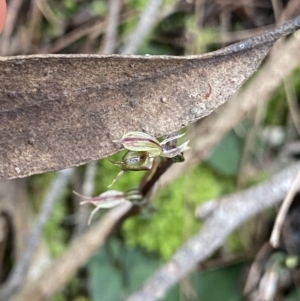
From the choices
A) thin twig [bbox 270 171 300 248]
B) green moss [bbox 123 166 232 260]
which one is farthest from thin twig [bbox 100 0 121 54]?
thin twig [bbox 270 171 300 248]

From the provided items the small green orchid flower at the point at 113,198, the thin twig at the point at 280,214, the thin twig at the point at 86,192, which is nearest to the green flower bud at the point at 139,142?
the small green orchid flower at the point at 113,198

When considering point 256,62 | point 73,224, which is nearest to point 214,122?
point 73,224

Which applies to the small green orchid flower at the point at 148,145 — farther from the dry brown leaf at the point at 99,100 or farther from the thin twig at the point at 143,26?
the thin twig at the point at 143,26

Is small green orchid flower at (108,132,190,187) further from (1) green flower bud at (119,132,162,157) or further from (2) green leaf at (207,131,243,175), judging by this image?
(2) green leaf at (207,131,243,175)

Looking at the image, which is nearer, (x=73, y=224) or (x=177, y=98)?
(x=177, y=98)

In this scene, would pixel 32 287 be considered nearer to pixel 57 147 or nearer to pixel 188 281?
pixel 188 281

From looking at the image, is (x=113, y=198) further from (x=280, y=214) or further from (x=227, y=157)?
(x=227, y=157)
